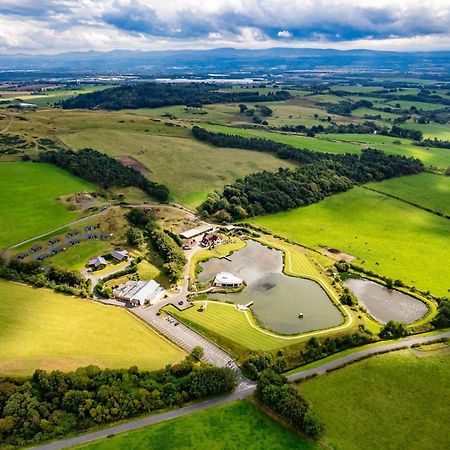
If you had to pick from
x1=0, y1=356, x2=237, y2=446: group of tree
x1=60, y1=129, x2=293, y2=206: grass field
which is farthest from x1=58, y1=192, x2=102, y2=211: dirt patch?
x1=0, y1=356, x2=237, y2=446: group of tree

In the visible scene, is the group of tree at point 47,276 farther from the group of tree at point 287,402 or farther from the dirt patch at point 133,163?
the dirt patch at point 133,163

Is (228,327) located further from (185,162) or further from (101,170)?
(185,162)

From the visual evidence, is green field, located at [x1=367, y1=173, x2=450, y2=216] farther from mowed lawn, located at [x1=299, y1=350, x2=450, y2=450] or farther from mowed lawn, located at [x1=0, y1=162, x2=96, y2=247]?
mowed lawn, located at [x1=0, y1=162, x2=96, y2=247]

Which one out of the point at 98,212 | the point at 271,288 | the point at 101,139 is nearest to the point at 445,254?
the point at 271,288

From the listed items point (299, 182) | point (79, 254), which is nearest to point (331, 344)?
point (79, 254)

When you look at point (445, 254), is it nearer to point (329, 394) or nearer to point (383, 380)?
point (383, 380)

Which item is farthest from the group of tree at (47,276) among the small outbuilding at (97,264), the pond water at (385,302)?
the pond water at (385,302)

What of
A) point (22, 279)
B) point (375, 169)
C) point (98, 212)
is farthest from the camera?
point (375, 169)
